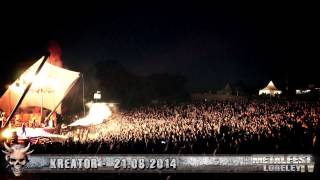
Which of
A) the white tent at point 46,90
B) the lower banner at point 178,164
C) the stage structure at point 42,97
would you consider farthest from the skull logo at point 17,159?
the white tent at point 46,90

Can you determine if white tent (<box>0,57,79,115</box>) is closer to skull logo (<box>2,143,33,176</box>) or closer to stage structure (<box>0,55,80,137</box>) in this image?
stage structure (<box>0,55,80,137</box>)

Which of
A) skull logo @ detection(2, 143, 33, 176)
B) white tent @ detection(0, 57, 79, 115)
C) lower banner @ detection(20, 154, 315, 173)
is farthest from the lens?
white tent @ detection(0, 57, 79, 115)

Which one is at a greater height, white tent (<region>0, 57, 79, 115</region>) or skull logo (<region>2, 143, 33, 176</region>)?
white tent (<region>0, 57, 79, 115</region>)

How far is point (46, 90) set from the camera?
2003 centimetres

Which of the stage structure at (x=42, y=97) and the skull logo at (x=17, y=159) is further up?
the stage structure at (x=42, y=97)

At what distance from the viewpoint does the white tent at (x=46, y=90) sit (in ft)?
63.3

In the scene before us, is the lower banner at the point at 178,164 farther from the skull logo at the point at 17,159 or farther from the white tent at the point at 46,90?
the white tent at the point at 46,90

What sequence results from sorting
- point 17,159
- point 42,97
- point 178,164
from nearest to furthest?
point 178,164, point 17,159, point 42,97

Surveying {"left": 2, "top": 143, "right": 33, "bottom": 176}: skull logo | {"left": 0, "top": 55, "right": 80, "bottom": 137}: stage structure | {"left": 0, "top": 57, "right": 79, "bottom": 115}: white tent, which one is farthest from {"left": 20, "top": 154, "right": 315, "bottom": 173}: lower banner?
{"left": 0, "top": 57, "right": 79, "bottom": 115}: white tent

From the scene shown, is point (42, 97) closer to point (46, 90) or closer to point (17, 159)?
point (46, 90)

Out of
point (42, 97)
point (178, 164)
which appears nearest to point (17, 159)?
point (178, 164)

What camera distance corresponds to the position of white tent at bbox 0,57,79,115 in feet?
63.3
